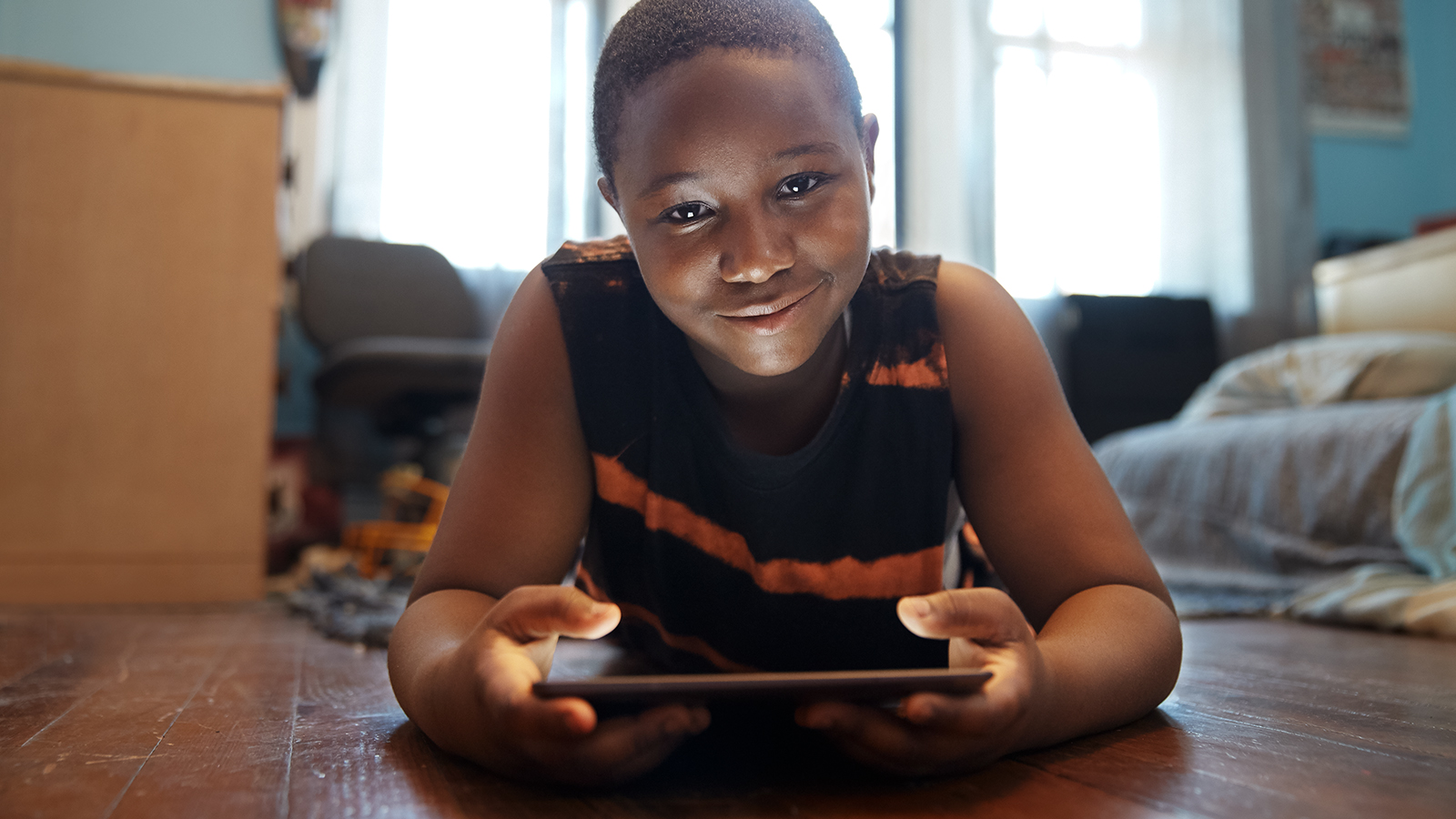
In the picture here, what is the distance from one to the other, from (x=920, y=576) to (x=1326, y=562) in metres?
1.28

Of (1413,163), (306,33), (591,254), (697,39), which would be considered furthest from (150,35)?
(1413,163)

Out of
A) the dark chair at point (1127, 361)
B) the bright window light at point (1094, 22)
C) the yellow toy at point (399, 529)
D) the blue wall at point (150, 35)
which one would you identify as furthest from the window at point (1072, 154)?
the blue wall at point (150, 35)

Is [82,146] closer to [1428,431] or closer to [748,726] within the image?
[748,726]

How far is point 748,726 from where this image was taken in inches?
23.8

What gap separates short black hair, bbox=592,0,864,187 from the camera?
573 millimetres

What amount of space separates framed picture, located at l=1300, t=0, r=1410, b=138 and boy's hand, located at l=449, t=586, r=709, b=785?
151 inches

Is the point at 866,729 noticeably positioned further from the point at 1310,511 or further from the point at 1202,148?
the point at 1202,148

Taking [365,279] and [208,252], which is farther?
[365,279]

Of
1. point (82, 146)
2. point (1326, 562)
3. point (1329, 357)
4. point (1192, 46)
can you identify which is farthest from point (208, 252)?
point (1192, 46)

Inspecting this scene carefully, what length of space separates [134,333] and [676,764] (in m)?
1.47

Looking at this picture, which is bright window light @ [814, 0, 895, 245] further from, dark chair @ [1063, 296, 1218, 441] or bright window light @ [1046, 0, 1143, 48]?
dark chair @ [1063, 296, 1218, 441]

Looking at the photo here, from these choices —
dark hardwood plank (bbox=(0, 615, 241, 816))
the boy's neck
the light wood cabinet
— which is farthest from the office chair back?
the boy's neck

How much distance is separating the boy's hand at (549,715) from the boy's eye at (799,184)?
28 cm

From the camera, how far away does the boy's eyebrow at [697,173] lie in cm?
55
